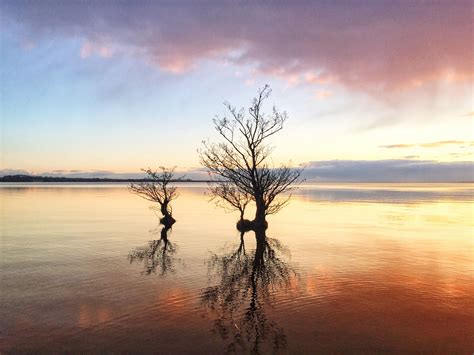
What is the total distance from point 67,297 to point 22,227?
23.2 metres

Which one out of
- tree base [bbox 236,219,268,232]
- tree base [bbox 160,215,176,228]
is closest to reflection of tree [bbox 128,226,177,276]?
tree base [bbox 236,219,268,232]

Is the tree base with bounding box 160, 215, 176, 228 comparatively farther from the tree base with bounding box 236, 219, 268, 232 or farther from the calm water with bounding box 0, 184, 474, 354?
the calm water with bounding box 0, 184, 474, 354

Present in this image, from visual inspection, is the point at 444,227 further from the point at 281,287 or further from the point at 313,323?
the point at 313,323

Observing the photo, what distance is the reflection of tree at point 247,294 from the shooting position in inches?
452

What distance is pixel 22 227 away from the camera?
34.9m

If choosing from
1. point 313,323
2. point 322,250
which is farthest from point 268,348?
point 322,250

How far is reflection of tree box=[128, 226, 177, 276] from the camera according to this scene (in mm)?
20312

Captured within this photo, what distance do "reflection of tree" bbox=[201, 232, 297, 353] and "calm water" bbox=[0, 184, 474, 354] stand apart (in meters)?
0.05

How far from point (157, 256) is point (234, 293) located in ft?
28.5

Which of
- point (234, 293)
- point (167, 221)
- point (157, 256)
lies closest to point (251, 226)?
point (167, 221)

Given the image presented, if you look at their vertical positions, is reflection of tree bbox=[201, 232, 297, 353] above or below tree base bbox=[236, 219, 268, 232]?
below

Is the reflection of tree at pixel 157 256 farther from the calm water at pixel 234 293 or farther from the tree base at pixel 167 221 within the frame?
the tree base at pixel 167 221

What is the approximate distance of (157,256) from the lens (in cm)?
2355

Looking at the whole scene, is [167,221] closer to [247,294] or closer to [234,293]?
[234,293]
